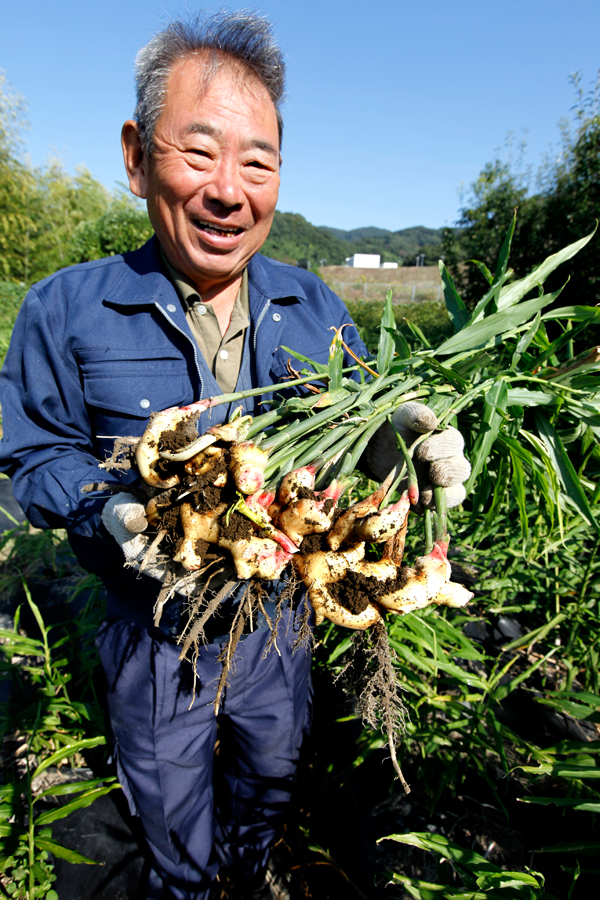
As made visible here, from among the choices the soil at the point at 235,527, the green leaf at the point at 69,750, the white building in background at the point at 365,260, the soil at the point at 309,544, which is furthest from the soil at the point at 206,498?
the white building in background at the point at 365,260

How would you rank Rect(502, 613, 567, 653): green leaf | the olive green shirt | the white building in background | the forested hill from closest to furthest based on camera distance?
the olive green shirt, Rect(502, 613, 567, 653): green leaf, the white building in background, the forested hill

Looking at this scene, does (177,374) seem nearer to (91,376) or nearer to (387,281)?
(91,376)

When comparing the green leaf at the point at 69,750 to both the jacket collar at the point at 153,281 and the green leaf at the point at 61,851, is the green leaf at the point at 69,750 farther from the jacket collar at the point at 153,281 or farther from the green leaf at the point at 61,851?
the jacket collar at the point at 153,281

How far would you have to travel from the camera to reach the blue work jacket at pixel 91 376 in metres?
1.25

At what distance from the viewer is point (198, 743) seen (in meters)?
1.45

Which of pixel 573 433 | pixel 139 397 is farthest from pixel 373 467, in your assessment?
pixel 139 397

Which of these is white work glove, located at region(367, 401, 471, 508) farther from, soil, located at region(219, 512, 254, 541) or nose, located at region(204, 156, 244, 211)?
nose, located at region(204, 156, 244, 211)

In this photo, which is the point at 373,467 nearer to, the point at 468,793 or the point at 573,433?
the point at 573,433

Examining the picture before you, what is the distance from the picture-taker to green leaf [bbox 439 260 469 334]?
4.27ft

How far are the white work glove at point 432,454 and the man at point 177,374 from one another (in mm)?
→ 555

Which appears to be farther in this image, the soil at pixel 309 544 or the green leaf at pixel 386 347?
the green leaf at pixel 386 347

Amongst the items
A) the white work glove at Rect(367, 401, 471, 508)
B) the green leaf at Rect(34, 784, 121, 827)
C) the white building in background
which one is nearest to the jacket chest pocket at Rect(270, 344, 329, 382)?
the white work glove at Rect(367, 401, 471, 508)

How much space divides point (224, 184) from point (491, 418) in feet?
2.84

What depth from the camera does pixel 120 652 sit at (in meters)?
1.41
